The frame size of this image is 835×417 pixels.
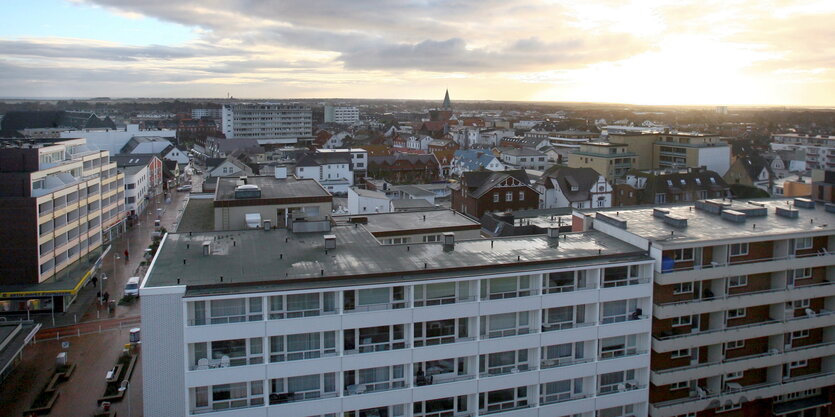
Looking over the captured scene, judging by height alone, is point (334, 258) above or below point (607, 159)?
below

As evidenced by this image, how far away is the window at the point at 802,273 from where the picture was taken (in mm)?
18750

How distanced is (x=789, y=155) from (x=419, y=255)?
8041cm

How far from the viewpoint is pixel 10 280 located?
29375mm

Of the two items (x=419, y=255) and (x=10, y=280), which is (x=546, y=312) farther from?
(x=10, y=280)

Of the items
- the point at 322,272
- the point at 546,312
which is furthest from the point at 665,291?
the point at 322,272

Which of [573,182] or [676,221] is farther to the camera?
[573,182]

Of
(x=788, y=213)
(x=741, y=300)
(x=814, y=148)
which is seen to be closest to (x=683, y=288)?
(x=741, y=300)

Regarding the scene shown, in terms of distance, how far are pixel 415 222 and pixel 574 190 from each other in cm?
2448

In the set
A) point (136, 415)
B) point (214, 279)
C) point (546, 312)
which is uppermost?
point (214, 279)

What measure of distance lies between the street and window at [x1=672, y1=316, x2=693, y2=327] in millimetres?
15713

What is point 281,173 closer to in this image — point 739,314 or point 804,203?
point 739,314

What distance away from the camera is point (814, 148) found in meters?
79.5

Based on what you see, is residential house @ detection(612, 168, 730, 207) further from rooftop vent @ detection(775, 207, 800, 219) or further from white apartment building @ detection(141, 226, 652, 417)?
white apartment building @ detection(141, 226, 652, 417)

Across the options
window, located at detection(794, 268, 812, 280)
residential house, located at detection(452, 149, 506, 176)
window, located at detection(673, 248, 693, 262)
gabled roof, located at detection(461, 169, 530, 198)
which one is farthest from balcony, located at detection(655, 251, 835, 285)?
residential house, located at detection(452, 149, 506, 176)
